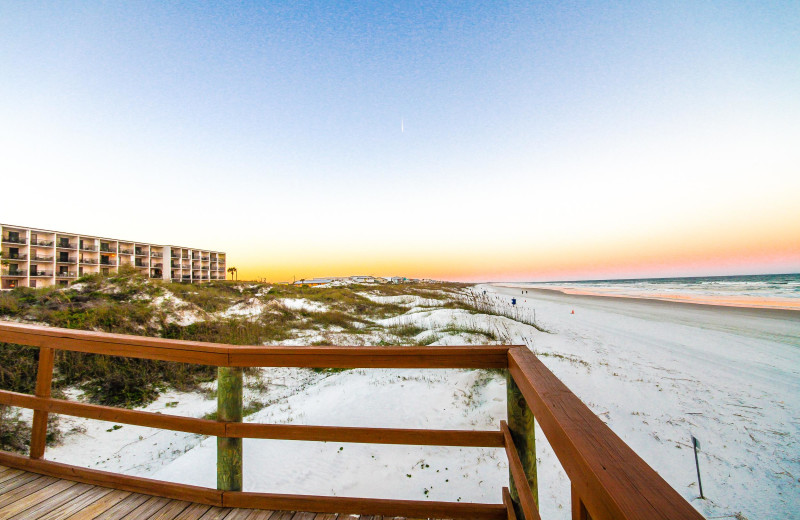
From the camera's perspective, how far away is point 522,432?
5.76 feet

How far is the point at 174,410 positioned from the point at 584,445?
339 inches

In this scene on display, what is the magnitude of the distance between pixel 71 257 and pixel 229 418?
61891 millimetres

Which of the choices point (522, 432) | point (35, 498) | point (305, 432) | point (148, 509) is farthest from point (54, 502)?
point (522, 432)

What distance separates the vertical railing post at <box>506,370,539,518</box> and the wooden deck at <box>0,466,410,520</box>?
1.05 m

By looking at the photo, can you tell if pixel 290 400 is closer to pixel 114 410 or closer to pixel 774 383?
pixel 114 410

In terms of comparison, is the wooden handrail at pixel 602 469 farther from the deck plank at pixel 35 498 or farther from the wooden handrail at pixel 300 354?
the deck plank at pixel 35 498

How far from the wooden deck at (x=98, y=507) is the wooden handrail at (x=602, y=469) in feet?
5.60

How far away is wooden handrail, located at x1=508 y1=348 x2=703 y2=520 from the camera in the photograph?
24.6 inches

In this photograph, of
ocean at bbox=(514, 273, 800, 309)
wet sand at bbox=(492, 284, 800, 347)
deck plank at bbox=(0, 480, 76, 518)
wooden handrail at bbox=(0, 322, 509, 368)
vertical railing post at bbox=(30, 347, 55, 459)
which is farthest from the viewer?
ocean at bbox=(514, 273, 800, 309)

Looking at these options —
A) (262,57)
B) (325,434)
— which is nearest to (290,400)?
(325,434)

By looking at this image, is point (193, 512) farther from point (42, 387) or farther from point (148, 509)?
point (42, 387)

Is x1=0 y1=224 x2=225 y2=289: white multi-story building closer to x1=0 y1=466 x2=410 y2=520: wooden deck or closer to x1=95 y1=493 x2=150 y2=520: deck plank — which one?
x1=0 y1=466 x2=410 y2=520: wooden deck

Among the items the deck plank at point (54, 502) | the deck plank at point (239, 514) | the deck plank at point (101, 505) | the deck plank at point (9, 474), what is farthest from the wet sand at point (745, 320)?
the deck plank at point (9, 474)

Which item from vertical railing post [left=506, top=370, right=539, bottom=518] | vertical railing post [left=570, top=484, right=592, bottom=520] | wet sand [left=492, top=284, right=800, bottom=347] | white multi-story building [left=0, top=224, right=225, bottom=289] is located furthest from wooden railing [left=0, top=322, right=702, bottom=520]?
white multi-story building [left=0, top=224, right=225, bottom=289]
